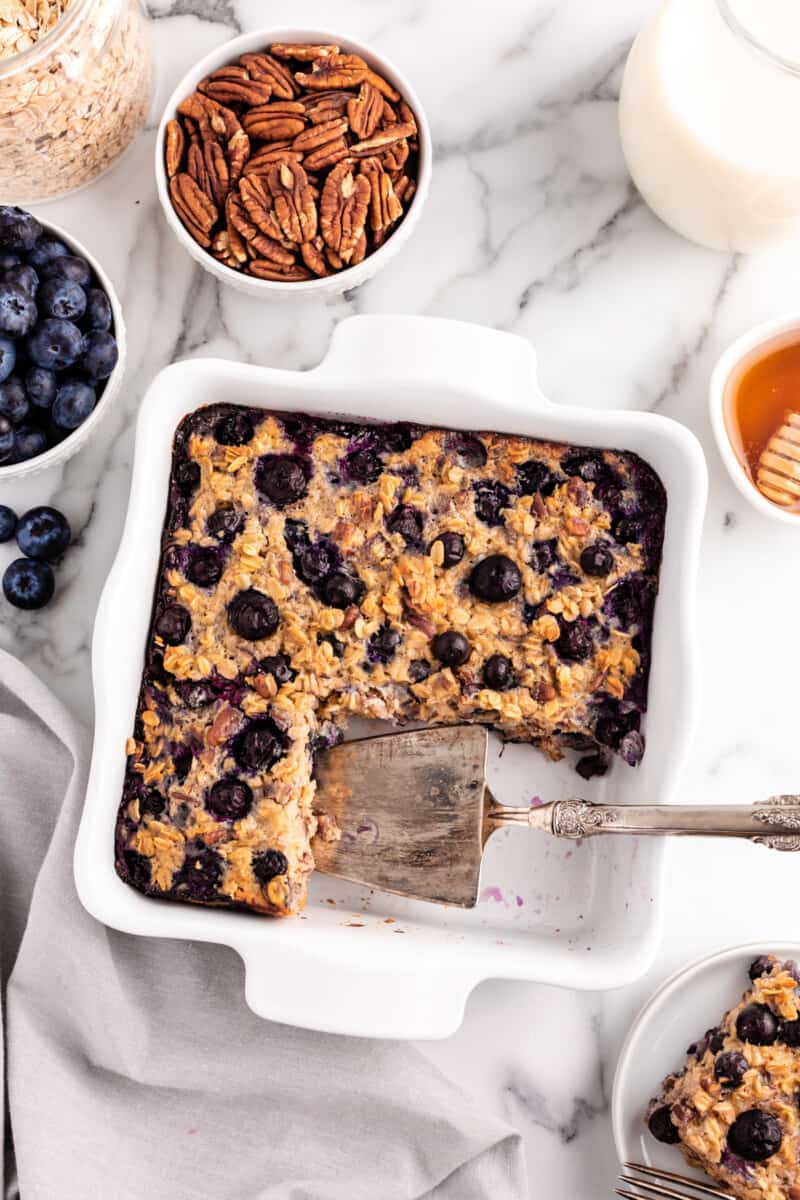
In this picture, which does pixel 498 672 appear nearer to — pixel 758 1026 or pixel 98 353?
pixel 758 1026

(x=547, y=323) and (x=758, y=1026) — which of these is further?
(x=547, y=323)

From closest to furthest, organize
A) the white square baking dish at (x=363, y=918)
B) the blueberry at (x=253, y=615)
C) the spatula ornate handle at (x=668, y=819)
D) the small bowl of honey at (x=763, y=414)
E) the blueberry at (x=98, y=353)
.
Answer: the spatula ornate handle at (x=668, y=819) → the white square baking dish at (x=363, y=918) → the blueberry at (x=253, y=615) → the blueberry at (x=98, y=353) → the small bowl of honey at (x=763, y=414)

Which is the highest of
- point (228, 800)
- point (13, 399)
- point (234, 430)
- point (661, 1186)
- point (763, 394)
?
point (13, 399)

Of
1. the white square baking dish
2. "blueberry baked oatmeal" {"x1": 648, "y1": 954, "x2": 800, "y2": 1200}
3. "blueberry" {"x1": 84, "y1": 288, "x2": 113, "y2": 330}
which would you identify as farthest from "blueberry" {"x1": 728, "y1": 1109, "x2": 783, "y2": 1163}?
"blueberry" {"x1": 84, "y1": 288, "x2": 113, "y2": 330}

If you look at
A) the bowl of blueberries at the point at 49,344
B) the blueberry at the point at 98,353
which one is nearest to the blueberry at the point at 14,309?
the bowl of blueberries at the point at 49,344

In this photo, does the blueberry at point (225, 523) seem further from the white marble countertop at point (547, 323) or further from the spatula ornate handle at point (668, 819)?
the spatula ornate handle at point (668, 819)

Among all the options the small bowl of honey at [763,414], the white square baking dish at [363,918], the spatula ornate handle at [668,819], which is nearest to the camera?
the spatula ornate handle at [668,819]

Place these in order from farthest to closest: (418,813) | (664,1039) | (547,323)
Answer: (547,323), (664,1039), (418,813)

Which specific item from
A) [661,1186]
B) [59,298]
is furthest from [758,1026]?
[59,298]
